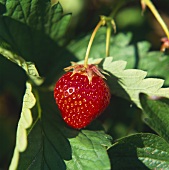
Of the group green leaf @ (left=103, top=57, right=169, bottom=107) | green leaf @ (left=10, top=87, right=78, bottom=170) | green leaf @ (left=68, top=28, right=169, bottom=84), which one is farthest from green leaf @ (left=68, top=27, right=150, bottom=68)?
green leaf @ (left=10, top=87, right=78, bottom=170)

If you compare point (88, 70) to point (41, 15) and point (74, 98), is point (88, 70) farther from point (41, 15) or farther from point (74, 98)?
point (41, 15)

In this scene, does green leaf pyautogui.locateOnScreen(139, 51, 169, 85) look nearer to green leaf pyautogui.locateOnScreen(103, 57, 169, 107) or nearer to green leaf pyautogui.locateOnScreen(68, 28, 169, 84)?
green leaf pyautogui.locateOnScreen(68, 28, 169, 84)

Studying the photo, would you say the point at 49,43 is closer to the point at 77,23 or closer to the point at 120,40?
the point at 120,40

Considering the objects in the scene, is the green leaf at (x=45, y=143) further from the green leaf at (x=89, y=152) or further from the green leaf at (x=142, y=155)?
the green leaf at (x=142, y=155)

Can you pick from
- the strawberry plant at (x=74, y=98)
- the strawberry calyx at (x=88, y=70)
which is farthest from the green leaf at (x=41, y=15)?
the strawberry calyx at (x=88, y=70)

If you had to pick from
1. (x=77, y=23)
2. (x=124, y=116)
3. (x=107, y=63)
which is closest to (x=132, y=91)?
(x=107, y=63)
